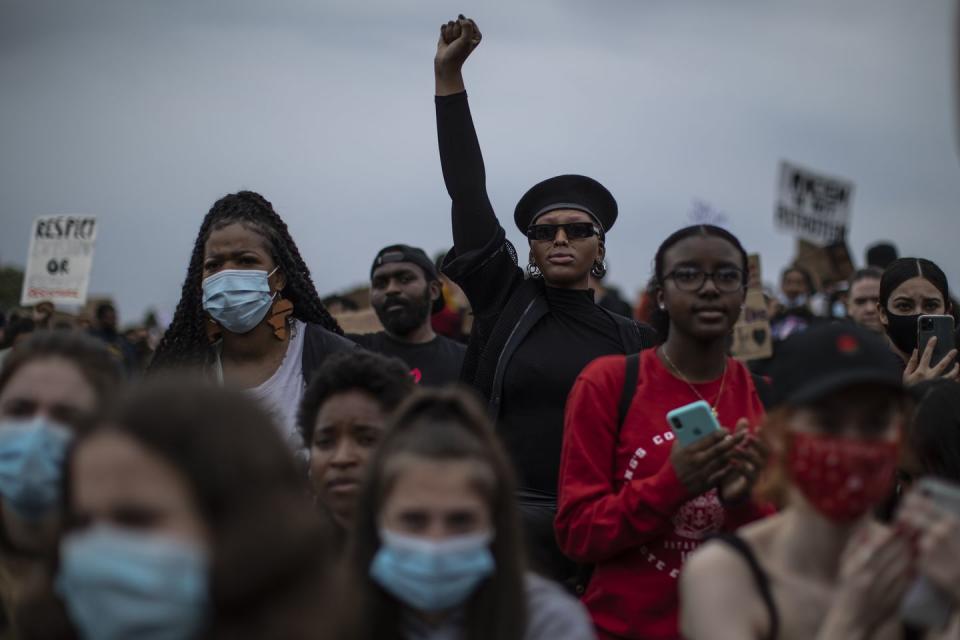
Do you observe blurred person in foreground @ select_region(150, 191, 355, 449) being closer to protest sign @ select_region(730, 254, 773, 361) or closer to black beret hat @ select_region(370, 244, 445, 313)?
black beret hat @ select_region(370, 244, 445, 313)

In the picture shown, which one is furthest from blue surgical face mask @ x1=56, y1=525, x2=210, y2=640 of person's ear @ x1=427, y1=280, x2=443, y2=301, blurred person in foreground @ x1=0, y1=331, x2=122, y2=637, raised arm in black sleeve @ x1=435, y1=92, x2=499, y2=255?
person's ear @ x1=427, y1=280, x2=443, y2=301

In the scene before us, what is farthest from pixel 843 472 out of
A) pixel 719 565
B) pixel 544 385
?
pixel 544 385

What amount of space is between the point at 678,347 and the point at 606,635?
3.41 feet

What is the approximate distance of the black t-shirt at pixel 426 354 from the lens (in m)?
7.61

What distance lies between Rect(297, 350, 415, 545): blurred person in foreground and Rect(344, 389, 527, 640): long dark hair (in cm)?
70

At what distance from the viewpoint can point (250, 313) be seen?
5.33 meters

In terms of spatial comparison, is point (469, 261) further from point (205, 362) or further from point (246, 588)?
point (246, 588)

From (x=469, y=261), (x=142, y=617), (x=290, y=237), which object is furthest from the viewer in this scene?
(x=290, y=237)

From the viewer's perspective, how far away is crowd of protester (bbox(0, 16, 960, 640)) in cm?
252

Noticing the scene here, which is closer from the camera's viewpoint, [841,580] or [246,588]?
[246,588]

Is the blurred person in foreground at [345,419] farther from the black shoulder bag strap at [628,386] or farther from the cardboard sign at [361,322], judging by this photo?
the cardboard sign at [361,322]

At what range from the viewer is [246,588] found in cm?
248

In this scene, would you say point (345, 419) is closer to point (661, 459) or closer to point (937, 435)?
point (661, 459)

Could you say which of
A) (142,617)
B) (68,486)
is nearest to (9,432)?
(68,486)
